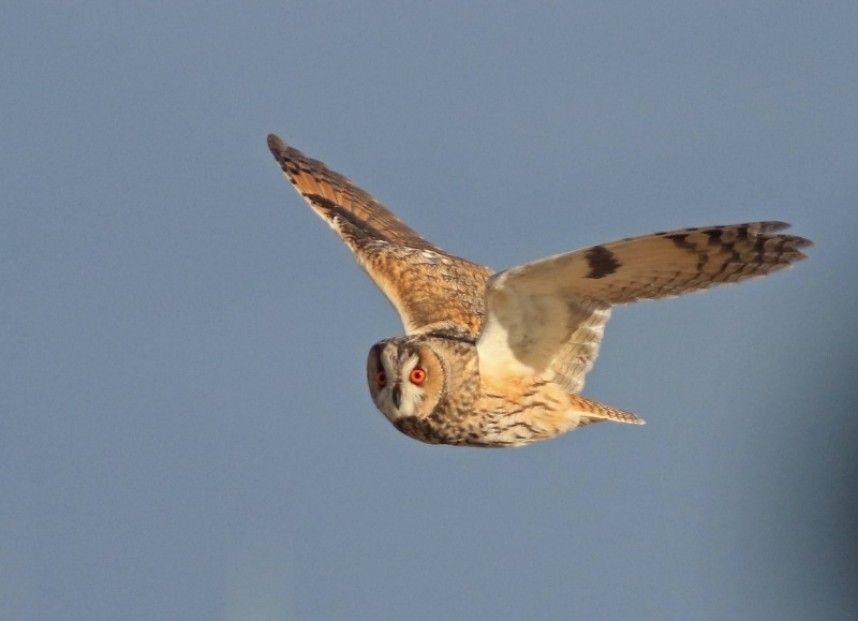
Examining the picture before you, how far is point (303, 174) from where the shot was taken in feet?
28.1

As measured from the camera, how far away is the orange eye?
5.84 meters

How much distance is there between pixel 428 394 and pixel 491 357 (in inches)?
14.6

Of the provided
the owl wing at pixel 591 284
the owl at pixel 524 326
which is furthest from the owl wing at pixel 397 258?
the owl wing at pixel 591 284

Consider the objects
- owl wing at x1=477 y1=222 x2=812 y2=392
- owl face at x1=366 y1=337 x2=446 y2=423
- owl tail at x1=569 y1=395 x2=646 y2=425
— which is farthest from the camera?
owl tail at x1=569 y1=395 x2=646 y2=425

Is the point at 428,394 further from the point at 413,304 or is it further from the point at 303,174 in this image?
the point at 303,174

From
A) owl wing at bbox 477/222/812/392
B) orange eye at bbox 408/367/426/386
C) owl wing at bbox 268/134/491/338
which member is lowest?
orange eye at bbox 408/367/426/386

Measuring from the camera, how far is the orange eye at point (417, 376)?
19.2 ft

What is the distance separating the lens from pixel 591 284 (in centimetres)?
565

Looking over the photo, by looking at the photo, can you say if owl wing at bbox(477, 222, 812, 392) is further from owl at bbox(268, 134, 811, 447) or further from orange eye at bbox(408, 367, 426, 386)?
orange eye at bbox(408, 367, 426, 386)

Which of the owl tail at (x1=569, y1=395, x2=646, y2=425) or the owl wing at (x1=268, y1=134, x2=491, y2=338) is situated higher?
the owl wing at (x1=268, y1=134, x2=491, y2=338)

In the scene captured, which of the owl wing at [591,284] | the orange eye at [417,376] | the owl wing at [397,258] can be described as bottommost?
the orange eye at [417,376]

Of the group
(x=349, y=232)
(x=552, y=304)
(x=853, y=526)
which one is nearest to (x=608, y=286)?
(x=552, y=304)

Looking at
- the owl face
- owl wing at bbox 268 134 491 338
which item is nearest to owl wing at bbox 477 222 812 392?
the owl face

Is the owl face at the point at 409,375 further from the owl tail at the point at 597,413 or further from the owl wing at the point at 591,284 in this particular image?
the owl tail at the point at 597,413
